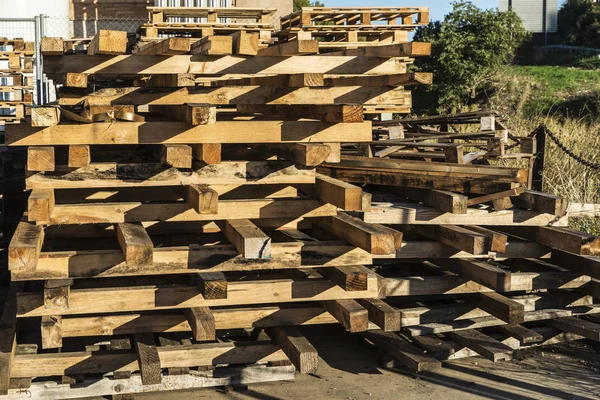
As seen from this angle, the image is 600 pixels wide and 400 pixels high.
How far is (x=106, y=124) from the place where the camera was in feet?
14.9

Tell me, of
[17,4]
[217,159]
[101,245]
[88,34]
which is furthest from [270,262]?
[88,34]

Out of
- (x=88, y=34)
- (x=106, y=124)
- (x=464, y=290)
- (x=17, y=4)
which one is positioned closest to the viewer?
(x=106, y=124)

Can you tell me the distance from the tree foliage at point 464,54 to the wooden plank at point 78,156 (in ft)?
58.7

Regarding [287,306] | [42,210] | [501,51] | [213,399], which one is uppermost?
[501,51]

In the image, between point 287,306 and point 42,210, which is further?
point 287,306

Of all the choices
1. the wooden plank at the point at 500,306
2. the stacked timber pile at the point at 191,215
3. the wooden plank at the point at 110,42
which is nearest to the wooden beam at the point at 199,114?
the stacked timber pile at the point at 191,215

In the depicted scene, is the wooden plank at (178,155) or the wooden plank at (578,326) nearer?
the wooden plank at (178,155)

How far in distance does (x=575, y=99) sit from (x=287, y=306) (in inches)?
783

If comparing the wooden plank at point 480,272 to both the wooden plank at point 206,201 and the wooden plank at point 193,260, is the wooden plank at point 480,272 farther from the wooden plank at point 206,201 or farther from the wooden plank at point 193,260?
the wooden plank at point 206,201

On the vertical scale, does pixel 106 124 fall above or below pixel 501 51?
below

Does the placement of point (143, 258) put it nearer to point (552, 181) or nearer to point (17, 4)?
point (552, 181)

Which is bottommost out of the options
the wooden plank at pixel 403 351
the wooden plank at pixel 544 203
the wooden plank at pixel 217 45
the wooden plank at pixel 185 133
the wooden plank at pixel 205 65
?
the wooden plank at pixel 403 351

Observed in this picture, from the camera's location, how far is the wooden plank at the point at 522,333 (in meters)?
5.36

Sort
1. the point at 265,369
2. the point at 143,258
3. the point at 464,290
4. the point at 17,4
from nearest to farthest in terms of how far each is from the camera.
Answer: the point at 143,258 → the point at 265,369 → the point at 464,290 → the point at 17,4
